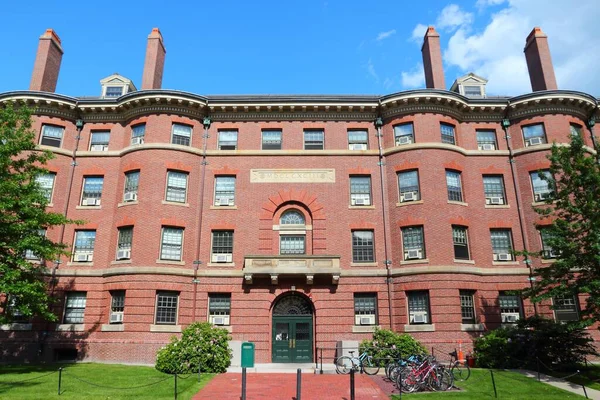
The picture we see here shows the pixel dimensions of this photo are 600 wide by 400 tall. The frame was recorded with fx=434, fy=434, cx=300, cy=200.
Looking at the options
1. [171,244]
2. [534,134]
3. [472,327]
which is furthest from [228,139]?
[534,134]

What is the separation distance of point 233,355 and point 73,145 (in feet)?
52.9

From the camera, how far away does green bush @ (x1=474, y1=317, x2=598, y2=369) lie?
19359mm

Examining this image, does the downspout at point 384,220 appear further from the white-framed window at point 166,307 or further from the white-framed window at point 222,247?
the white-framed window at point 166,307

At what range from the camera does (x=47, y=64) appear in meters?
27.8

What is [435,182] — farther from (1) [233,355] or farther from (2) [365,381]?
(1) [233,355]

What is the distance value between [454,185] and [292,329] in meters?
12.4

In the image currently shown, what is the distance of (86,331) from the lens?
75.6 ft

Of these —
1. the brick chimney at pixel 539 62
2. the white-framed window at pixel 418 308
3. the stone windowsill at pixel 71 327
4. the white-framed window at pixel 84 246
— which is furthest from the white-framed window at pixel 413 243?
the stone windowsill at pixel 71 327

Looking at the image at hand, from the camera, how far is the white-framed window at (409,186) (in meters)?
24.6

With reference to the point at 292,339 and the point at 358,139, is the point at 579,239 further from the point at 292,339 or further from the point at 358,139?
the point at 292,339

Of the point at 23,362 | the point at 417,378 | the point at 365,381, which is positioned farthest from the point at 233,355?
the point at 23,362

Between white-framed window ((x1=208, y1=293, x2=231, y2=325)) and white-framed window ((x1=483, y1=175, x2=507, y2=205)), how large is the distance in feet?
52.5

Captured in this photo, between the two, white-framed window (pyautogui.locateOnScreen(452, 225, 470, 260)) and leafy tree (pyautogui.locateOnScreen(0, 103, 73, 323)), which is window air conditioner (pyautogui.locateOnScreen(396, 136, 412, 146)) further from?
leafy tree (pyautogui.locateOnScreen(0, 103, 73, 323))

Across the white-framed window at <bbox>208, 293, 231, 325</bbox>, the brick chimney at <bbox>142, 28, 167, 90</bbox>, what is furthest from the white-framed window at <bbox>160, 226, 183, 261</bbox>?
the brick chimney at <bbox>142, 28, 167, 90</bbox>
